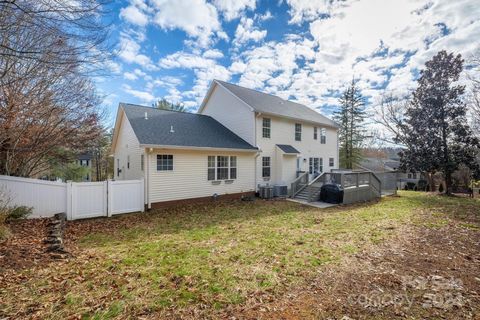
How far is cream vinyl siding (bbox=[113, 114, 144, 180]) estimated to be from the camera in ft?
37.7

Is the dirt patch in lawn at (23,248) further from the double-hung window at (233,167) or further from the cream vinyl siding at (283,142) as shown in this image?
the cream vinyl siding at (283,142)

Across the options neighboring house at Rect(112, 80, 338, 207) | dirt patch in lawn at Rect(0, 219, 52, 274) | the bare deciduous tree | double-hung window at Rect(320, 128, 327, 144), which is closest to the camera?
dirt patch in lawn at Rect(0, 219, 52, 274)

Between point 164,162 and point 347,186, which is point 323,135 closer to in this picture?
point 347,186

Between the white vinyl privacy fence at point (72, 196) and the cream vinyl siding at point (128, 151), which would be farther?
the cream vinyl siding at point (128, 151)

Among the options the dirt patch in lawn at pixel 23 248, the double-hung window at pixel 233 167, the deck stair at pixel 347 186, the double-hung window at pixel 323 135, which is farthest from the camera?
the double-hung window at pixel 323 135

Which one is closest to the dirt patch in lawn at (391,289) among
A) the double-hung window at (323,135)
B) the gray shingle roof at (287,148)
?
the gray shingle roof at (287,148)

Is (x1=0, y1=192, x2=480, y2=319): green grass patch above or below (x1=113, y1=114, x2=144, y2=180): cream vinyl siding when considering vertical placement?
below

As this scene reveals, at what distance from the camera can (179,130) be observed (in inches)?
485

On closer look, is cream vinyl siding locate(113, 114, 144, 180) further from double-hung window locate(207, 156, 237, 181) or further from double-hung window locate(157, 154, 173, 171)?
double-hung window locate(207, 156, 237, 181)

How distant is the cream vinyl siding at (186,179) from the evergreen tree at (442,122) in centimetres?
1360

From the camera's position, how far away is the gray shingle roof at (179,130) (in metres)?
10.8

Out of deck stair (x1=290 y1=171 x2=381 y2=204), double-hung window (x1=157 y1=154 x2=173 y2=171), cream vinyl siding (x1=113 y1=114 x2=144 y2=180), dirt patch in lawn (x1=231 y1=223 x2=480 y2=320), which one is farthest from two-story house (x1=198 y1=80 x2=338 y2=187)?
dirt patch in lawn (x1=231 y1=223 x2=480 y2=320)

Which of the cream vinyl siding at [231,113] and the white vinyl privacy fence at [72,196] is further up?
the cream vinyl siding at [231,113]

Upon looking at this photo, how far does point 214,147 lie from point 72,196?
6.38 m
